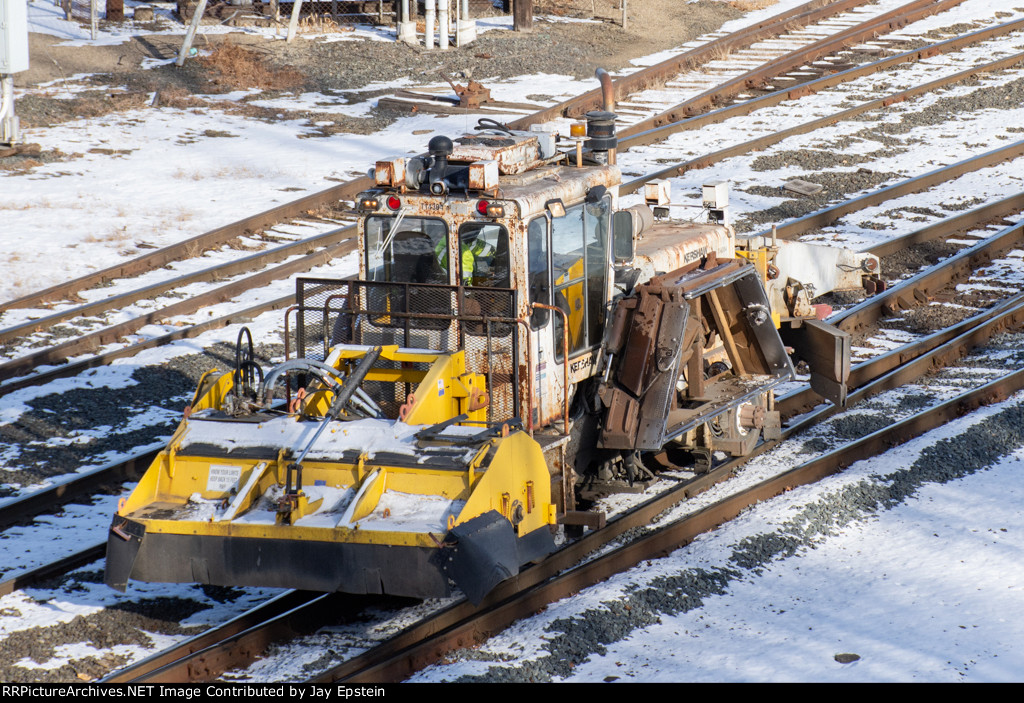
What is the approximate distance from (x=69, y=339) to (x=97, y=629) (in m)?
6.47

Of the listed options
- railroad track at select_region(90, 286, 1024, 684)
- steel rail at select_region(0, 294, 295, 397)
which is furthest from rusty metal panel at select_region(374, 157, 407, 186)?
steel rail at select_region(0, 294, 295, 397)

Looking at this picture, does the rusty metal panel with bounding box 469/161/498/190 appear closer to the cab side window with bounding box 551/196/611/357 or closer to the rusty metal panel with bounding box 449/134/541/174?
the rusty metal panel with bounding box 449/134/541/174

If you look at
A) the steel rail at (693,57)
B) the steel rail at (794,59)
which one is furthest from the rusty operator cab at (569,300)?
the steel rail at (794,59)

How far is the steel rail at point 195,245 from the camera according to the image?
1589 cm

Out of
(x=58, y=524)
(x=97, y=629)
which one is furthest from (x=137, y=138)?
(x=97, y=629)

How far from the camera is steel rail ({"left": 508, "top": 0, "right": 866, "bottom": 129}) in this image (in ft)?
75.3

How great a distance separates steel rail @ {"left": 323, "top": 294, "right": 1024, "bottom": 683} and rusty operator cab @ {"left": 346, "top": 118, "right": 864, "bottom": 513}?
43 centimetres

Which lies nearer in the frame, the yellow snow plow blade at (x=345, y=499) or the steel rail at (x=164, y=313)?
the yellow snow plow blade at (x=345, y=499)

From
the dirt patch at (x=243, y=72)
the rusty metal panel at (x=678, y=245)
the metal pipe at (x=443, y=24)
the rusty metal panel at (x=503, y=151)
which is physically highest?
the metal pipe at (x=443, y=24)

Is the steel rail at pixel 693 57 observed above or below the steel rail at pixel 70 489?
above

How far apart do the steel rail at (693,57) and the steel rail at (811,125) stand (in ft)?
7.10

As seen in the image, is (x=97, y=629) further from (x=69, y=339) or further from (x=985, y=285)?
(x=985, y=285)

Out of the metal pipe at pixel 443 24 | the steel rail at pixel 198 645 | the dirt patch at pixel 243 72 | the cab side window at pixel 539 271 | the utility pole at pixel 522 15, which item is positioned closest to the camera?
the steel rail at pixel 198 645

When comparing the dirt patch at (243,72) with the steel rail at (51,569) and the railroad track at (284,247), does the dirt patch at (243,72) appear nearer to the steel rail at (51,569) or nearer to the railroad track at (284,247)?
the railroad track at (284,247)
